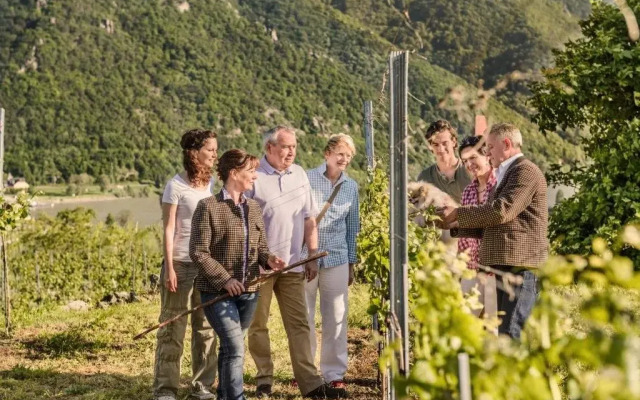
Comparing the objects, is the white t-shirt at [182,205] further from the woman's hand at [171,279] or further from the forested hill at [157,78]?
the forested hill at [157,78]

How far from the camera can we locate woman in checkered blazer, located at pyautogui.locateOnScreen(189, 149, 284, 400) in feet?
13.9

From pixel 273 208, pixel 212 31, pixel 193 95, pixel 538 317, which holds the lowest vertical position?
pixel 538 317

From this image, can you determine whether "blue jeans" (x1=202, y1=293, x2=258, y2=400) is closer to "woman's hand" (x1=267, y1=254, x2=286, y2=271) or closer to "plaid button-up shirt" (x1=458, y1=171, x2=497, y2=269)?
"woman's hand" (x1=267, y1=254, x2=286, y2=271)

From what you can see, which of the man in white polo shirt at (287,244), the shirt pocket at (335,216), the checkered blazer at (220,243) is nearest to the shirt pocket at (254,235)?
the checkered blazer at (220,243)

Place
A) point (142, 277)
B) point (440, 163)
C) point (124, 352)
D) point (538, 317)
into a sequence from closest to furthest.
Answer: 1. point (538, 317)
2. point (440, 163)
3. point (124, 352)
4. point (142, 277)

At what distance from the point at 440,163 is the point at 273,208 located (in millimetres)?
1244

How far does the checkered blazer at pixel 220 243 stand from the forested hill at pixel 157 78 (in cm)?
4013

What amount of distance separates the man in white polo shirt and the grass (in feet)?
0.68

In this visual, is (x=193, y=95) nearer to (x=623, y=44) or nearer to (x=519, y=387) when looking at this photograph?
(x=623, y=44)

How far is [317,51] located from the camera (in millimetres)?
55969

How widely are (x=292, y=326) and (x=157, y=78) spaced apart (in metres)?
57.8

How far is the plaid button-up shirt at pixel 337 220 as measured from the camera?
5406 millimetres

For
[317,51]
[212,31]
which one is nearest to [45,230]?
[317,51]

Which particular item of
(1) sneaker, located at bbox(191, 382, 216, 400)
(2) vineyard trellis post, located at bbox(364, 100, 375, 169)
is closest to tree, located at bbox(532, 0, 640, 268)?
(2) vineyard trellis post, located at bbox(364, 100, 375, 169)
